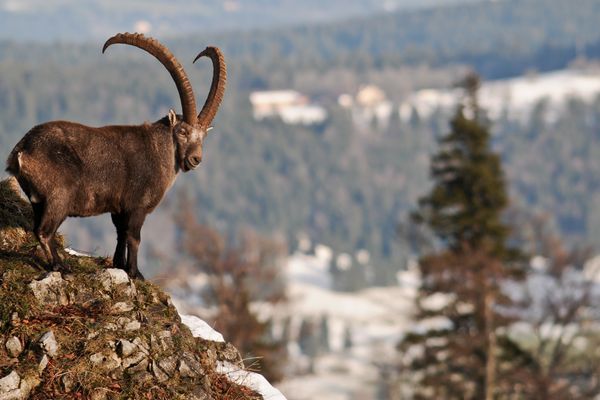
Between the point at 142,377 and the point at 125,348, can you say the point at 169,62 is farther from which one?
the point at 142,377

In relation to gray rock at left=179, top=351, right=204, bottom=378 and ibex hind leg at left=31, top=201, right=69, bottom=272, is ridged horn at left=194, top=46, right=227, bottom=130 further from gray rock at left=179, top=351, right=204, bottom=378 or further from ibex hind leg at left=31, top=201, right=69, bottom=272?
gray rock at left=179, top=351, right=204, bottom=378

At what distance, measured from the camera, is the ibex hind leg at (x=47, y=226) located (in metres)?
14.2

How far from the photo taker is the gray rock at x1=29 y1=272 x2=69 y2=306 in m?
13.7

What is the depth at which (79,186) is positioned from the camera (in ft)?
47.8

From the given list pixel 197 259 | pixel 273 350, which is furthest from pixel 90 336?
pixel 197 259

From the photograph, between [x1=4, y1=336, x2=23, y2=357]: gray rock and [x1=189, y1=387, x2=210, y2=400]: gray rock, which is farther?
[x1=189, y1=387, x2=210, y2=400]: gray rock

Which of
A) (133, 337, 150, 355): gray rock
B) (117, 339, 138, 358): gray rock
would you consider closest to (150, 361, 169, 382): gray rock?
(133, 337, 150, 355): gray rock

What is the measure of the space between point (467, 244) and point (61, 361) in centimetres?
4039

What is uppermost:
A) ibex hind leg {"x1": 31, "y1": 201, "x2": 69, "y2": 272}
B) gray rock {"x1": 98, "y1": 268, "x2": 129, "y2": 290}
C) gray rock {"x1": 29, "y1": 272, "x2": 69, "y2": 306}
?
ibex hind leg {"x1": 31, "y1": 201, "x2": 69, "y2": 272}

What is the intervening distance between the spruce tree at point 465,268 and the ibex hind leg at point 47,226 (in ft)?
117

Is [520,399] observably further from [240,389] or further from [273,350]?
[240,389]

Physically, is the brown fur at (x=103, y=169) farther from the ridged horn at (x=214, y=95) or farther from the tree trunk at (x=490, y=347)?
the tree trunk at (x=490, y=347)

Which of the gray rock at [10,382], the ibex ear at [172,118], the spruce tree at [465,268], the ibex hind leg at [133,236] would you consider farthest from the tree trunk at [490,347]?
the gray rock at [10,382]

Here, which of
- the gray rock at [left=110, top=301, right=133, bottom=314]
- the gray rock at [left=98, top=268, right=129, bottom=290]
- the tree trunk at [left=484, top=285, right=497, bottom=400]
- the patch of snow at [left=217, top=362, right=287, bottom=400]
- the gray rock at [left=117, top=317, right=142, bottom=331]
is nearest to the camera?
the gray rock at [left=117, top=317, right=142, bottom=331]
